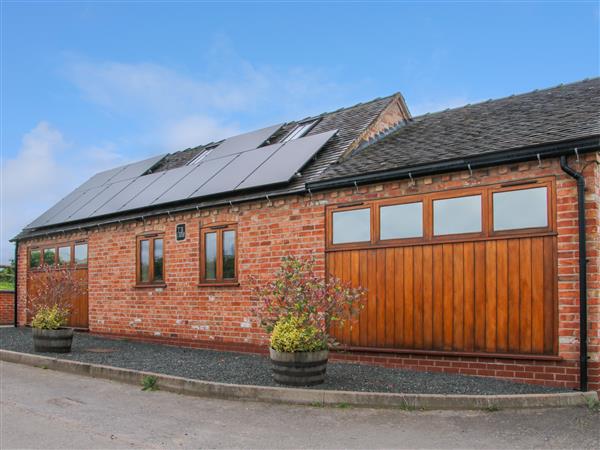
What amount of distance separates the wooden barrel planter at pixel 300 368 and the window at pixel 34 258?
12.7 meters

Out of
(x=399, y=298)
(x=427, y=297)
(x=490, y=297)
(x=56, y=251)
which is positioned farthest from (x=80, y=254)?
(x=490, y=297)

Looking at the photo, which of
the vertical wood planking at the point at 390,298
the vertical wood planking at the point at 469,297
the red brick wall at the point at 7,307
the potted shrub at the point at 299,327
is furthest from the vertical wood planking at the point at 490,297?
the red brick wall at the point at 7,307

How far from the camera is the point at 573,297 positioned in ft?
24.8

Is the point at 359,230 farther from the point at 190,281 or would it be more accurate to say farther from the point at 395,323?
the point at 190,281

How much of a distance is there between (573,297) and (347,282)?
351 centimetres

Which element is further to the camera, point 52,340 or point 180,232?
point 180,232

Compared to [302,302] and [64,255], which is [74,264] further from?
[302,302]

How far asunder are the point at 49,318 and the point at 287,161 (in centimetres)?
571

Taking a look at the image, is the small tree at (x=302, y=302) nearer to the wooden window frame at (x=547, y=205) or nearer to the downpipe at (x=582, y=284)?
the wooden window frame at (x=547, y=205)

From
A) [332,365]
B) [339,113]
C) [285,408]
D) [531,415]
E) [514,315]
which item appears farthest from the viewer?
[339,113]

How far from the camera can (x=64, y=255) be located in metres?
16.9

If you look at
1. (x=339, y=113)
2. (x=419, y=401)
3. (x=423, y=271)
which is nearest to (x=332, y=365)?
(x=423, y=271)

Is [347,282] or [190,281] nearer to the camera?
[347,282]

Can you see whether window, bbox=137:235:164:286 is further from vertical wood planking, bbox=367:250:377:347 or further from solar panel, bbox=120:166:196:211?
vertical wood planking, bbox=367:250:377:347
